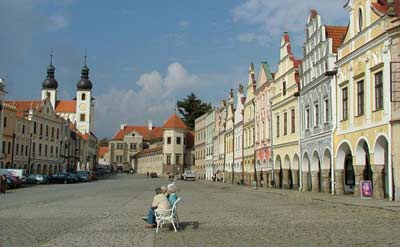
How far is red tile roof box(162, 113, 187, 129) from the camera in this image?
121000 millimetres

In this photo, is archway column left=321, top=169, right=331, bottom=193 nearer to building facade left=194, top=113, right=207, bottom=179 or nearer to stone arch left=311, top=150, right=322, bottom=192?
stone arch left=311, top=150, right=322, bottom=192

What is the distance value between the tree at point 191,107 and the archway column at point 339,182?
100 m

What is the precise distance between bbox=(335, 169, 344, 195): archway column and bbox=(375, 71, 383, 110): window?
22.1 feet

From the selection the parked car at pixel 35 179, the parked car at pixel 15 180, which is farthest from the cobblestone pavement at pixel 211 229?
the parked car at pixel 35 179

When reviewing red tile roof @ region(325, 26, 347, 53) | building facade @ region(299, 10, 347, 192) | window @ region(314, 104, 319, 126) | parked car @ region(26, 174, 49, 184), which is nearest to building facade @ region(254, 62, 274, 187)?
building facade @ region(299, 10, 347, 192)

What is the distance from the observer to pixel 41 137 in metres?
87.9

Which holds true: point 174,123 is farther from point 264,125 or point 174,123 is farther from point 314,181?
point 314,181

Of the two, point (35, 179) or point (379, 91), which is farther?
point (35, 179)

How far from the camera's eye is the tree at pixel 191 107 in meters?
134

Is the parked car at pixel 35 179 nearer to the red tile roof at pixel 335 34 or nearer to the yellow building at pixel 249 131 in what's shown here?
the yellow building at pixel 249 131

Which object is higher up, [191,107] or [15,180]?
[191,107]

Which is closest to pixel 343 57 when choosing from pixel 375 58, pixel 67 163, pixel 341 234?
pixel 375 58

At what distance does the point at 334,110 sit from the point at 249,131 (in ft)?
92.7

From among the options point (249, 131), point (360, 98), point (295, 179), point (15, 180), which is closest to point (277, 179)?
point (295, 179)
